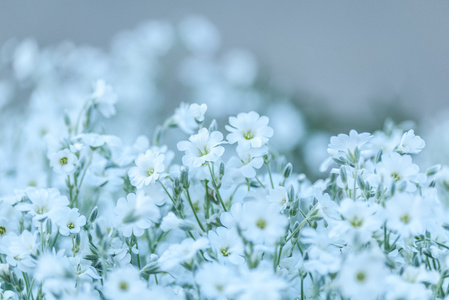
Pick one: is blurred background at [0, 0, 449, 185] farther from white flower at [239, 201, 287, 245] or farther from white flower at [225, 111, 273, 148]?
white flower at [239, 201, 287, 245]

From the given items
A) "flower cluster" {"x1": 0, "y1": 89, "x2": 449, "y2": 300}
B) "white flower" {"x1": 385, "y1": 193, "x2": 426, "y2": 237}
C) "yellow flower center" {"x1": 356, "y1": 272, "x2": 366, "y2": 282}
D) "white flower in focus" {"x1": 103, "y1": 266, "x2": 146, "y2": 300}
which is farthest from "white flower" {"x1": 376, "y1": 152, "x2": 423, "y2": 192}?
"white flower in focus" {"x1": 103, "y1": 266, "x2": 146, "y2": 300}

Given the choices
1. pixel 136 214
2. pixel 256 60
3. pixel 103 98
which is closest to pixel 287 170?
pixel 136 214

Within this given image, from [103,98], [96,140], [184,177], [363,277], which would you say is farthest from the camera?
[103,98]

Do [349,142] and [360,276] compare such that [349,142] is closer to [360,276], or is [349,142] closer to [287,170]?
[287,170]

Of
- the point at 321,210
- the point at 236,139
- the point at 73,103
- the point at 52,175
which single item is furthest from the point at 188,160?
the point at 73,103

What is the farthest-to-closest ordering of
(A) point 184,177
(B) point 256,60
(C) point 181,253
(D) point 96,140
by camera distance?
1. (B) point 256,60
2. (D) point 96,140
3. (A) point 184,177
4. (C) point 181,253

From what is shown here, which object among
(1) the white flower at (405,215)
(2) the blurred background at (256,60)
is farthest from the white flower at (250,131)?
(2) the blurred background at (256,60)
